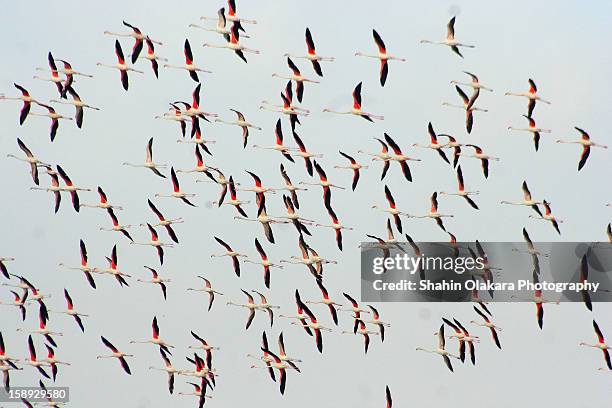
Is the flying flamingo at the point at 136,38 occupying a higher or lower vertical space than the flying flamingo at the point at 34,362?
higher

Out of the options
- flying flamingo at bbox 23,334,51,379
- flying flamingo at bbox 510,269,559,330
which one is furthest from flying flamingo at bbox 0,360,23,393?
flying flamingo at bbox 510,269,559,330

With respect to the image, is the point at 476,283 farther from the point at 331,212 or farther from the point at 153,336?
the point at 153,336

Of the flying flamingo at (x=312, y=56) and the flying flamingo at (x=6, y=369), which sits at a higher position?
the flying flamingo at (x=312, y=56)

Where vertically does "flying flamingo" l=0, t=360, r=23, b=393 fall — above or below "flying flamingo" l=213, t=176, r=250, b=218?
below

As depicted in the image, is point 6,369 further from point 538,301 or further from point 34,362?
point 538,301

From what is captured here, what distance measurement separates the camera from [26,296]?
7519 cm

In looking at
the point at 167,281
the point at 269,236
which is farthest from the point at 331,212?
the point at 167,281

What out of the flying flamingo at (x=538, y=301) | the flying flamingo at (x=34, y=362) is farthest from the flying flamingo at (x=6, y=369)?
the flying flamingo at (x=538, y=301)

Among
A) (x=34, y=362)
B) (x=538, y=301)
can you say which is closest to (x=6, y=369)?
(x=34, y=362)

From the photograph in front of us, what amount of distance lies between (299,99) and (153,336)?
1416 centimetres

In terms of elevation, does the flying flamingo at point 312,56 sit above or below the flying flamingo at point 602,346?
above

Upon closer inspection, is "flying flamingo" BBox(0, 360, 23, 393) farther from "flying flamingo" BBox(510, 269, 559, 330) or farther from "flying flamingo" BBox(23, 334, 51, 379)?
"flying flamingo" BBox(510, 269, 559, 330)

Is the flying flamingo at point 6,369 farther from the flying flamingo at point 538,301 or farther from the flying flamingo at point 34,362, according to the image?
the flying flamingo at point 538,301

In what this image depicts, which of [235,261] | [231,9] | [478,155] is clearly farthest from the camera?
[235,261]
